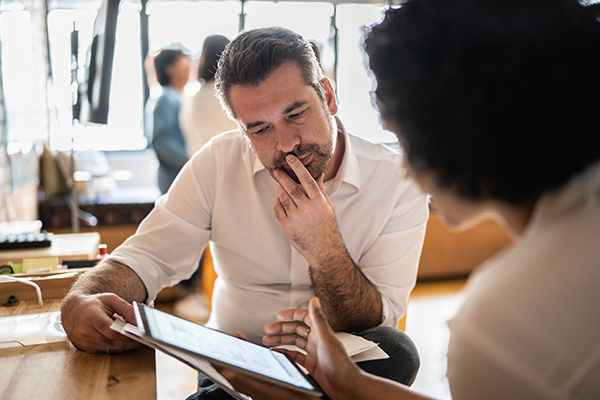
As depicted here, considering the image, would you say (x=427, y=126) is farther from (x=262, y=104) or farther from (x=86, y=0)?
(x=86, y=0)

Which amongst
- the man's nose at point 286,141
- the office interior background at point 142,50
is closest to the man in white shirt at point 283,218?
the man's nose at point 286,141

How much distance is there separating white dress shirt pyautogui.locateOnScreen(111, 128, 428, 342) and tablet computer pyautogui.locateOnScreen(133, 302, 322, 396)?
0.52 metres

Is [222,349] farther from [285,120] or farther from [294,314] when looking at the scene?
[285,120]

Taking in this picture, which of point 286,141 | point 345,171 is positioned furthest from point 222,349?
point 345,171

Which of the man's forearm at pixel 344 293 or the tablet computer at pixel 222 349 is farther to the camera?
the man's forearm at pixel 344 293

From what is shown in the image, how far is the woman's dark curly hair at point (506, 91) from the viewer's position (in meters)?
0.56

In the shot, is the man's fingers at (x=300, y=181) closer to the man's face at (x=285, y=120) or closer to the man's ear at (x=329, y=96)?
the man's face at (x=285, y=120)

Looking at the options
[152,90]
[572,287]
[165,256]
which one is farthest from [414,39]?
[152,90]

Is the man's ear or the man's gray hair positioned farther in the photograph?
the man's ear

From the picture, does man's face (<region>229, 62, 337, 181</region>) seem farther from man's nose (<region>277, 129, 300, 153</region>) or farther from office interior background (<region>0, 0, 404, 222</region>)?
office interior background (<region>0, 0, 404, 222</region>)

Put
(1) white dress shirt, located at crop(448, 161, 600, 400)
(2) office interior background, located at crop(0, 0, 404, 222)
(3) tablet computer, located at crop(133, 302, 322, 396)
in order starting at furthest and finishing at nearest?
1. (2) office interior background, located at crop(0, 0, 404, 222)
2. (3) tablet computer, located at crop(133, 302, 322, 396)
3. (1) white dress shirt, located at crop(448, 161, 600, 400)

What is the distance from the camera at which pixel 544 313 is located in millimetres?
529

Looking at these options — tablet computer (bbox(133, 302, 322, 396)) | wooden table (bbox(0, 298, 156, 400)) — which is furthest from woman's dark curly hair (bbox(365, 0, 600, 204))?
wooden table (bbox(0, 298, 156, 400))

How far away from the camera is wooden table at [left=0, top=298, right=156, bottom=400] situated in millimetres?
824
